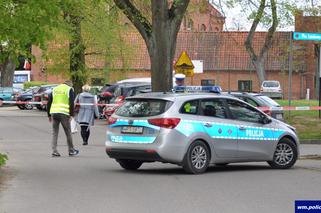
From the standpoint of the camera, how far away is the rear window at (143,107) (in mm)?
14484

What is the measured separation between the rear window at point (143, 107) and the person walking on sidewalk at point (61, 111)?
369 centimetres

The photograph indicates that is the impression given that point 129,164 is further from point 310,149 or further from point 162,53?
point 162,53

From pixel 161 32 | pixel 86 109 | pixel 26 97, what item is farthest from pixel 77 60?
pixel 86 109

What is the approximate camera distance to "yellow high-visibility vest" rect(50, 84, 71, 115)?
61.0 ft

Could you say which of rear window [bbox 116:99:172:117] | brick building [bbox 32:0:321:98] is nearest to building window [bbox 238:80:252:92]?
brick building [bbox 32:0:321:98]

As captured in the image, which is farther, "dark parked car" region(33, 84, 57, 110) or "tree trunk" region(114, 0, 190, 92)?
"dark parked car" region(33, 84, 57, 110)

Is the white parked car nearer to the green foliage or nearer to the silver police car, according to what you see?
the green foliage

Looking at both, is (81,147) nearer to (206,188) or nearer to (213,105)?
(213,105)

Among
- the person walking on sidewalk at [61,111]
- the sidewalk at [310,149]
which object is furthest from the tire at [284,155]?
the person walking on sidewalk at [61,111]

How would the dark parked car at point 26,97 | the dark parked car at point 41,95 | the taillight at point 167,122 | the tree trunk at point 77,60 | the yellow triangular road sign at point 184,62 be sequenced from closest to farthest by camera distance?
1. the taillight at point 167,122
2. the yellow triangular road sign at point 184,62
3. the tree trunk at point 77,60
4. the dark parked car at point 41,95
5. the dark parked car at point 26,97

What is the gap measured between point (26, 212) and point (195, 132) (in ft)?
16.7

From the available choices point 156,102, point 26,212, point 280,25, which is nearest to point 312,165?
point 156,102

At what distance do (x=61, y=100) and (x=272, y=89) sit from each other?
45202 millimetres

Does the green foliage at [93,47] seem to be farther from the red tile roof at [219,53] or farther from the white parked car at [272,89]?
the red tile roof at [219,53]
